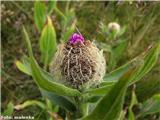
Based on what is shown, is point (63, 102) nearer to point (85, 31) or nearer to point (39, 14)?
point (39, 14)

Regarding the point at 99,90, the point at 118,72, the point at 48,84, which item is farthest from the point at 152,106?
the point at 48,84

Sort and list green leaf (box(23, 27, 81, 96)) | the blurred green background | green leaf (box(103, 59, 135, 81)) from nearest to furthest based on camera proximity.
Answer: green leaf (box(23, 27, 81, 96)) < green leaf (box(103, 59, 135, 81)) < the blurred green background

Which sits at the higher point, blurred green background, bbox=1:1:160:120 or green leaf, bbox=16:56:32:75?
blurred green background, bbox=1:1:160:120

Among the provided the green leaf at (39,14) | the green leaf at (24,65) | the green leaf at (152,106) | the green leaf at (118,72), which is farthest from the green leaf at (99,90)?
the green leaf at (39,14)

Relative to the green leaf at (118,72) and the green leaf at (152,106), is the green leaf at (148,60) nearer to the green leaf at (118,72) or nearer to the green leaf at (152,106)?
the green leaf at (118,72)

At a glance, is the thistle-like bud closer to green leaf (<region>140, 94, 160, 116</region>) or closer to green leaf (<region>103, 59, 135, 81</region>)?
green leaf (<region>103, 59, 135, 81</region>)

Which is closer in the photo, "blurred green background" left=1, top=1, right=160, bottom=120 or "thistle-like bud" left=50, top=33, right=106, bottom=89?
"thistle-like bud" left=50, top=33, right=106, bottom=89

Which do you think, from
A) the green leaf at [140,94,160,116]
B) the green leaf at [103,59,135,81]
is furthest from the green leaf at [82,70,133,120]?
the green leaf at [140,94,160,116]

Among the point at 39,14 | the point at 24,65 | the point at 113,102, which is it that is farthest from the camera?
the point at 39,14
